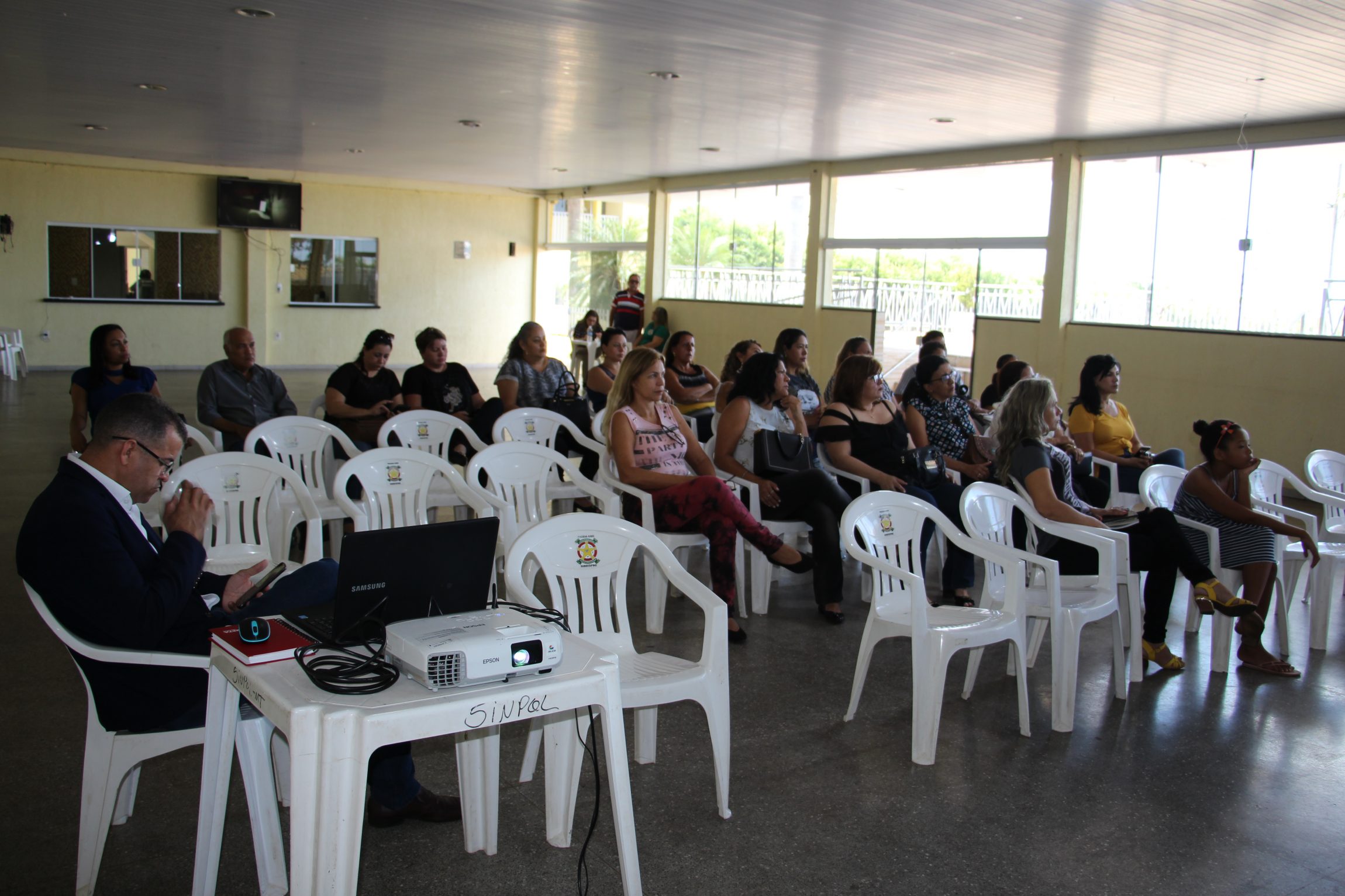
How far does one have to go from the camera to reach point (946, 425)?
5.85 metres

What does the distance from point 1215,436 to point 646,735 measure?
2.99 metres

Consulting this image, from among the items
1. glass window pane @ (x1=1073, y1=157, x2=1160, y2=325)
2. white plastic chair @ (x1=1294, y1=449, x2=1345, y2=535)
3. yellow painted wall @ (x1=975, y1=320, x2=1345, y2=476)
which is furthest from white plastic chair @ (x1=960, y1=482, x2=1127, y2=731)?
glass window pane @ (x1=1073, y1=157, x2=1160, y2=325)

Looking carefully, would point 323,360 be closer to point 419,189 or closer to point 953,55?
point 419,189

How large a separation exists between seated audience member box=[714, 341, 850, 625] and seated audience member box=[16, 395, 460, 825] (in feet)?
9.15

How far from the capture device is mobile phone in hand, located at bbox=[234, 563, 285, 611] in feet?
8.99

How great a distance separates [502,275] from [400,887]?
1802 centimetres

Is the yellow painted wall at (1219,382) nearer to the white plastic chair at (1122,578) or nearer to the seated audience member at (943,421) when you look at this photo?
the seated audience member at (943,421)

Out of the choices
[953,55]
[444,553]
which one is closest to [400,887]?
[444,553]

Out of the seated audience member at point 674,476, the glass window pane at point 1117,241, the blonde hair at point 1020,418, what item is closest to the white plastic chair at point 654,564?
the seated audience member at point 674,476

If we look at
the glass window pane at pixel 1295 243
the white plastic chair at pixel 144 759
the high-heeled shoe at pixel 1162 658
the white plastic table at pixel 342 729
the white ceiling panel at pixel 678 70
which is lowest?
the high-heeled shoe at pixel 1162 658

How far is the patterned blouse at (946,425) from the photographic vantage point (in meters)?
5.83

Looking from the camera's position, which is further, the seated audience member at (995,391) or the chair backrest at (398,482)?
the seated audience member at (995,391)

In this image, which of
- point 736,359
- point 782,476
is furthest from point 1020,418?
point 736,359

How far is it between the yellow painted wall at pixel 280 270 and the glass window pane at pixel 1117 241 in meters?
11.7
